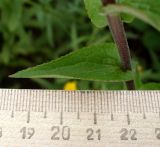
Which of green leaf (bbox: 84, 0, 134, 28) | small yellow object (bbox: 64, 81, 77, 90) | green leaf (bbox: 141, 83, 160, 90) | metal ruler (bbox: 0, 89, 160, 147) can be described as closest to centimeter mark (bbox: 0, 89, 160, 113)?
metal ruler (bbox: 0, 89, 160, 147)

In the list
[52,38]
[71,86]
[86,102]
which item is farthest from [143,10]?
[52,38]

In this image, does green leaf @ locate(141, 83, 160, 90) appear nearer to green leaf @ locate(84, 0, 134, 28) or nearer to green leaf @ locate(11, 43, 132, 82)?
green leaf @ locate(11, 43, 132, 82)

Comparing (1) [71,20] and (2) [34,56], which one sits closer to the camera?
(1) [71,20]

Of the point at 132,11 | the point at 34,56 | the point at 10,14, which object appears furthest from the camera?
the point at 34,56

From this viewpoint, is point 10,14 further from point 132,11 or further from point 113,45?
point 132,11

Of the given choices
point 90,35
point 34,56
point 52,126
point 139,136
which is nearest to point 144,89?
point 139,136

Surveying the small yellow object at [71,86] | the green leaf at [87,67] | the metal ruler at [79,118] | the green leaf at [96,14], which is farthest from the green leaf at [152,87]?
the small yellow object at [71,86]
